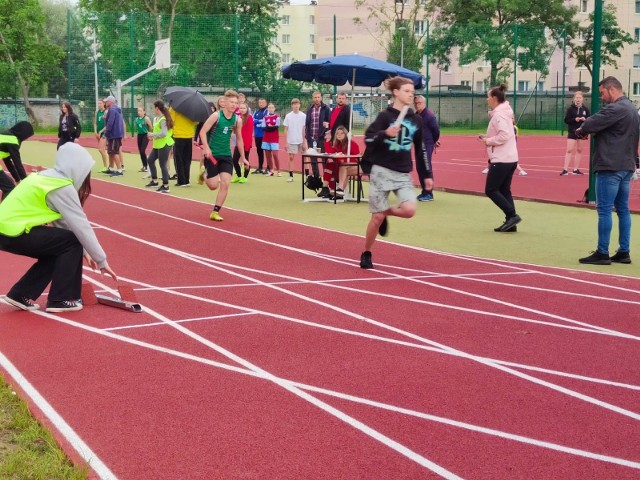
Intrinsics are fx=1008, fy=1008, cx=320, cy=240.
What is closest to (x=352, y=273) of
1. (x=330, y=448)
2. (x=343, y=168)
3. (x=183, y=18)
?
(x=330, y=448)

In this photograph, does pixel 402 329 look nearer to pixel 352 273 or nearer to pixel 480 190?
pixel 352 273

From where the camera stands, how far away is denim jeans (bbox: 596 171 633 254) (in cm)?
1084

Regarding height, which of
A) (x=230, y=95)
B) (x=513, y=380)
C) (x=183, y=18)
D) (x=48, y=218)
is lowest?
(x=513, y=380)

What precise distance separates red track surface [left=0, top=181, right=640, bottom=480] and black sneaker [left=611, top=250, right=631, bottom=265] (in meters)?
0.87

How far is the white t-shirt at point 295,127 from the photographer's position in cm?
2311

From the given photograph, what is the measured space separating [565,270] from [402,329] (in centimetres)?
360

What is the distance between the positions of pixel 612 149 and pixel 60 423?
730cm

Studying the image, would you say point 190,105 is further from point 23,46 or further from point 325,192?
point 23,46

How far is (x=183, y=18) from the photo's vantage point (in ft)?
147

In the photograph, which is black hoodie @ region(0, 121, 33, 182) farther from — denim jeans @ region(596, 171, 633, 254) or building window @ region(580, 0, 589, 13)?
building window @ region(580, 0, 589, 13)

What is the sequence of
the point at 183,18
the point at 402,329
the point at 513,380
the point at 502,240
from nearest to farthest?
the point at 513,380
the point at 402,329
the point at 502,240
the point at 183,18

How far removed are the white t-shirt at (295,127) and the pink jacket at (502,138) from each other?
32.2 ft

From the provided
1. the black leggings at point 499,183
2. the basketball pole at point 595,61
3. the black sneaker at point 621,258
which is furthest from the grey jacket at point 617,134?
the basketball pole at point 595,61

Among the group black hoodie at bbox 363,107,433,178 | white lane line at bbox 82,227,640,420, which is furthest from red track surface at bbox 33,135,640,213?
white lane line at bbox 82,227,640,420
